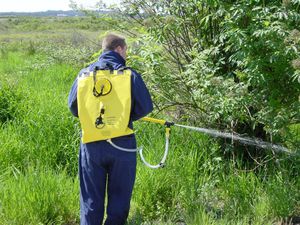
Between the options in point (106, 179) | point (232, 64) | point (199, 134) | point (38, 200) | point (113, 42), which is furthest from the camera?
point (199, 134)

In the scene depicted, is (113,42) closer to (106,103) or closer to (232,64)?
(106,103)

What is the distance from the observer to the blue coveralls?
3.43 meters

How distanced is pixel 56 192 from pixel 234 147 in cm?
216

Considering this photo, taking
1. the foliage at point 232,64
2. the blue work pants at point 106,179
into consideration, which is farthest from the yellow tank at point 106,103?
the foliage at point 232,64

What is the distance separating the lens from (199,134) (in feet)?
17.5

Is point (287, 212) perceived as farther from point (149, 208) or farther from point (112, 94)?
point (112, 94)

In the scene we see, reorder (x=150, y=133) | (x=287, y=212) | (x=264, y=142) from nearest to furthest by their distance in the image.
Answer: (x=287, y=212) < (x=264, y=142) < (x=150, y=133)

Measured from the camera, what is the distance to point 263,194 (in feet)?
13.7

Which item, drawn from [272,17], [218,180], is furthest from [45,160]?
[272,17]

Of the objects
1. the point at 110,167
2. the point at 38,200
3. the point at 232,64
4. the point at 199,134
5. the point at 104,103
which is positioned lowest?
the point at 38,200

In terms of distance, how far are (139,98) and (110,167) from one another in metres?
0.62

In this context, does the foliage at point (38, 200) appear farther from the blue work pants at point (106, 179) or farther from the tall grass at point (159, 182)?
the blue work pants at point (106, 179)

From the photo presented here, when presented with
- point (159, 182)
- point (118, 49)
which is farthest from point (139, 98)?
point (159, 182)

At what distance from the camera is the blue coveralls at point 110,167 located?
343 centimetres
